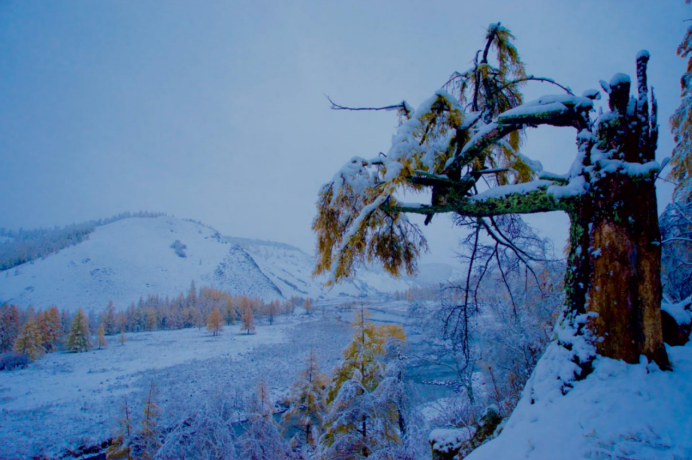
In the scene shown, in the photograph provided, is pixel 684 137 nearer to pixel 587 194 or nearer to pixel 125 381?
pixel 587 194

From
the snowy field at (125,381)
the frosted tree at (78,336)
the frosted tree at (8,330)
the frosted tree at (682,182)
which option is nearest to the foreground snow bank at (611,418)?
the frosted tree at (682,182)

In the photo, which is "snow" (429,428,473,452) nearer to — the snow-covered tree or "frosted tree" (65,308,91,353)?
the snow-covered tree

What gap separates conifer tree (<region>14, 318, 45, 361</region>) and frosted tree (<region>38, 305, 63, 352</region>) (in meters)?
3.17

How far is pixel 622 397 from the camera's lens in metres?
1.54

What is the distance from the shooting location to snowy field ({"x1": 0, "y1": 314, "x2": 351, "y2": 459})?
1965 cm

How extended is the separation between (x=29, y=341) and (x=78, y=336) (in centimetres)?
643

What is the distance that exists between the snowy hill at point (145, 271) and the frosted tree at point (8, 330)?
4616 cm

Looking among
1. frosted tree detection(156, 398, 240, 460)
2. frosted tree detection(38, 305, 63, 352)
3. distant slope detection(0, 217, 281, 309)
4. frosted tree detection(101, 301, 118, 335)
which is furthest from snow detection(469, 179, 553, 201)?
distant slope detection(0, 217, 281, 309)

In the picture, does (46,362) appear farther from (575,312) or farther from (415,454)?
(575,312)

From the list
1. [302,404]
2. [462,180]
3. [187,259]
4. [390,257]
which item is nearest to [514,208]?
[462,180]

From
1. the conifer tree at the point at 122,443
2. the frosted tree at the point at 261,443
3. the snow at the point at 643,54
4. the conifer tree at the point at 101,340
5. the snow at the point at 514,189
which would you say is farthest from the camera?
the conifer tree at the point at 101,340

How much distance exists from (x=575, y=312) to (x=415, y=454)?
6.00 metres

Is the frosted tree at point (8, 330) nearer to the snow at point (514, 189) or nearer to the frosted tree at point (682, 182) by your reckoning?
the snow at point (514, 189)

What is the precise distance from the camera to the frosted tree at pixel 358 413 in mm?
8070
